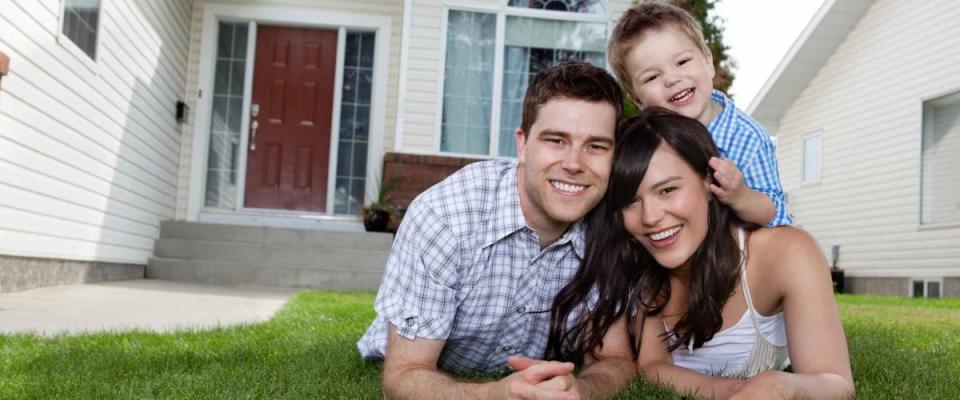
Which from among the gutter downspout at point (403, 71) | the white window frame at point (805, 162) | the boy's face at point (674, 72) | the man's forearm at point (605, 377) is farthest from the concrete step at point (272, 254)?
the white window frame at point (805, 162)

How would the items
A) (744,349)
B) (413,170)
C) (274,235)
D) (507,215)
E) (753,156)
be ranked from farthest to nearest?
(413,170), (274,235), (753,156), (744,349), (507,215)

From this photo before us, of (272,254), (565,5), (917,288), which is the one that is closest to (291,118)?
(272,254)

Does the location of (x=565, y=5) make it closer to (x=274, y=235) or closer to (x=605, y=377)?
(x=274, y=235)

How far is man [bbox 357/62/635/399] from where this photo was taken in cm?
252

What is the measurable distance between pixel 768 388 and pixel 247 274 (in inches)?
273

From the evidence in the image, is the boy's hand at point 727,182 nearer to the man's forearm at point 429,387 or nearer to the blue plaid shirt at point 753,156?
the blue plaid shirt at point 753,156

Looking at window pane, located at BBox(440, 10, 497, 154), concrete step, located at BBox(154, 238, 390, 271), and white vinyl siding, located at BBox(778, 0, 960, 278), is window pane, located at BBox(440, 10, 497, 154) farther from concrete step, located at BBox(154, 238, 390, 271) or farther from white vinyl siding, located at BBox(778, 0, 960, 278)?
white vinyl siding, located at BBox(778, 0, 960, 278)

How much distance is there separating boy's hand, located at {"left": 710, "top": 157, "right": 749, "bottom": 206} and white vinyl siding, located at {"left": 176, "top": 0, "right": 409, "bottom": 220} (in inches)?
298

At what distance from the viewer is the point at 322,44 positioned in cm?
1005

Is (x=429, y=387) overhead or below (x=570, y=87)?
below

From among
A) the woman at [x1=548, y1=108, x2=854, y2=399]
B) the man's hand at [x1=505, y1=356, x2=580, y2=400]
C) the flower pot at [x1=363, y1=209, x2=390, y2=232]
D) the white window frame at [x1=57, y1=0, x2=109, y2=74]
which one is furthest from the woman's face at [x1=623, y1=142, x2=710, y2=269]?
the flower pot at [x1=363, y1=209, x2=390, y2=232]

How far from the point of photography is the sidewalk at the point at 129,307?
4496mm

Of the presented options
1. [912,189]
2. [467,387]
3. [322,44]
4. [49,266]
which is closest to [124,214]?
[49,266]

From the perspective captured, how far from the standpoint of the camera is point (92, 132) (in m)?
7.05
